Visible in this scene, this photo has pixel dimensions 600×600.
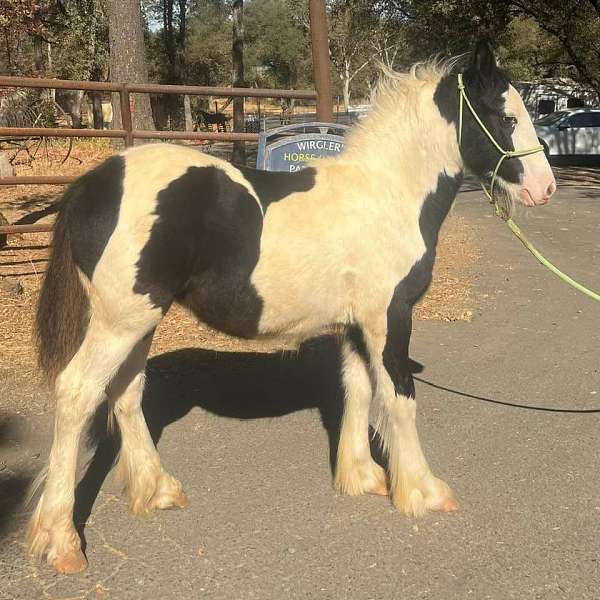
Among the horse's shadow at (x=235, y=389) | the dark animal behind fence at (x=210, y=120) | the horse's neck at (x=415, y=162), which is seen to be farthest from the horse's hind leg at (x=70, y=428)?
the dark animal behind fence at (x=210, y=120)

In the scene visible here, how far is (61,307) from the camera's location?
9.62ft

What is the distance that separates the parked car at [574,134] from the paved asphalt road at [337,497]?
19.3m

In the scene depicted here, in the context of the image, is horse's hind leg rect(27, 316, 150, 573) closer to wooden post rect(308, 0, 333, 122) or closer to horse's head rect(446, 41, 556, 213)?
horse's head rect(446, 41, 556, 213)

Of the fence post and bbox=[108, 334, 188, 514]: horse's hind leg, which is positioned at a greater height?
the fence post

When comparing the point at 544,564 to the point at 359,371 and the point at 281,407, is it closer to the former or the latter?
the point at 359,371

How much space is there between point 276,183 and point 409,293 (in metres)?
0.82

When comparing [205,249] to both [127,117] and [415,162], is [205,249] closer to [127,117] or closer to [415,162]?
[415,162]

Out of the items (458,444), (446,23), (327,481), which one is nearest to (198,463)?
(327,481)

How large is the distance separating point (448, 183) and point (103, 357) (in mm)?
1869

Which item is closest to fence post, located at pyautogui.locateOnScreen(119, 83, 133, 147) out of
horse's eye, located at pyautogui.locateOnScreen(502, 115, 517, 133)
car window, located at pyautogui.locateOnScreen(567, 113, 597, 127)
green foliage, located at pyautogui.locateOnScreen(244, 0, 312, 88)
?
horse's eye, located at pyautogui.locateOnScreen(502, 115, 517, 133)

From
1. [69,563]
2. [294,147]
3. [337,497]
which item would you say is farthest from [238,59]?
[69,563]

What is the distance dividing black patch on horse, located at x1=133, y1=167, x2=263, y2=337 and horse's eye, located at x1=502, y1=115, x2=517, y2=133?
50.3 inches

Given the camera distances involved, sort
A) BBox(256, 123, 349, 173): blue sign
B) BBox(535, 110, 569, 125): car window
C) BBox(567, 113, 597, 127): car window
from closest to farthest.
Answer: BBox(256, 123, 349, 173): blue sign < BBox(567, 113, 597, 127): car window < BBox(535, 110, 569, 125): car window

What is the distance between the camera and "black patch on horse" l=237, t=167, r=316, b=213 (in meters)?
3.07
